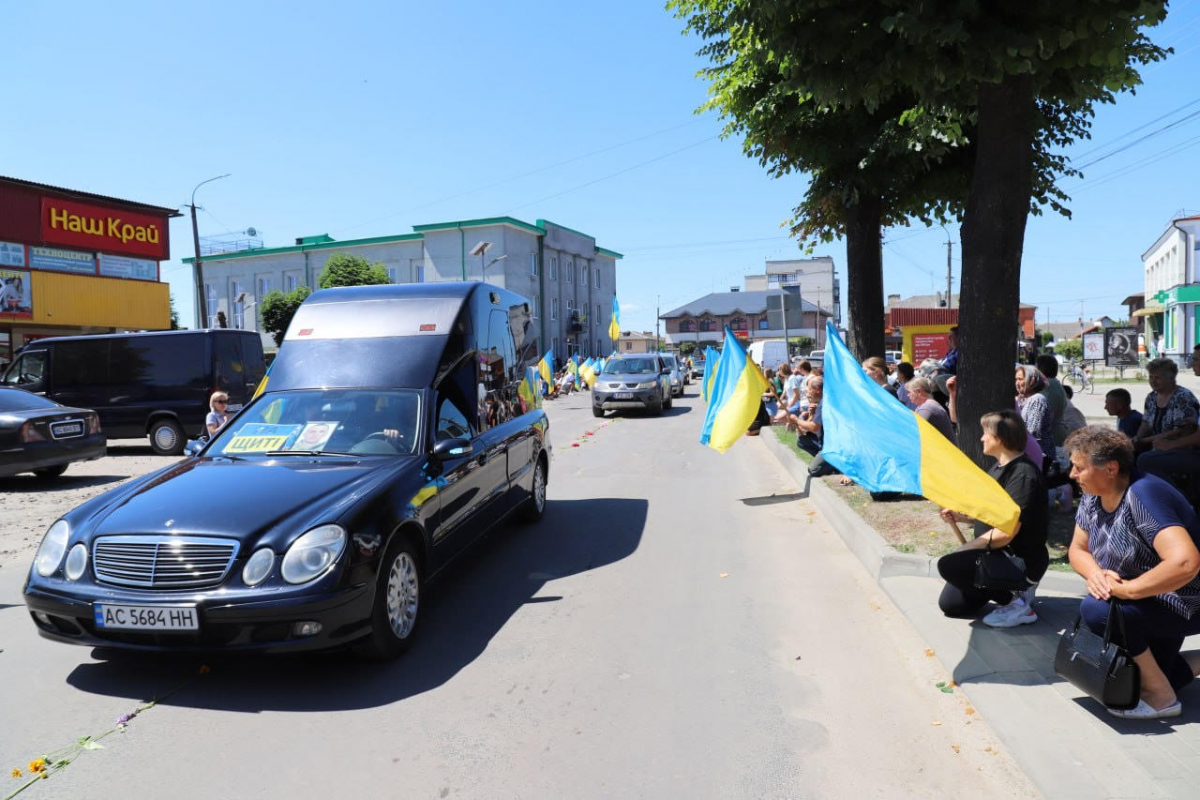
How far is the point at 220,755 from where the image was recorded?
3.71 metres

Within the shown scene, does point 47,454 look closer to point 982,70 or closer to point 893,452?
point 893,452

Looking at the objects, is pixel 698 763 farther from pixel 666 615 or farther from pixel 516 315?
pixel 516 315

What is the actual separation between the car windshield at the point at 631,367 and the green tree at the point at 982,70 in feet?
52.2

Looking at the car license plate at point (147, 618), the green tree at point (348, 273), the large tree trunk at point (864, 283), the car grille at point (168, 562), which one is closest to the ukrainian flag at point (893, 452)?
the car grille at point (168, 562)

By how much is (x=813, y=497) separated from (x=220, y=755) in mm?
7564

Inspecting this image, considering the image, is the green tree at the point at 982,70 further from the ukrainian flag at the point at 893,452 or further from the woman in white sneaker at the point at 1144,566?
the woman in white sneaker at the point at 1144,566

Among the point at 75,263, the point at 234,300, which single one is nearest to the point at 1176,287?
the point at 75,263

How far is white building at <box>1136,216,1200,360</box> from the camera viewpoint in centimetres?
4472

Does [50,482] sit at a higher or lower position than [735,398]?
lower

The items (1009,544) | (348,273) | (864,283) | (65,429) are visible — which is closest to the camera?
(1009,544)

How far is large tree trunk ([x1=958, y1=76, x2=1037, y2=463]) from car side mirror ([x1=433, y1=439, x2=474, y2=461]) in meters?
4.46

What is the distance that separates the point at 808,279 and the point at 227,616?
11066cm

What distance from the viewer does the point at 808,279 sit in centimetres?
10938

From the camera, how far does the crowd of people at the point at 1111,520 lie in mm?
3561
